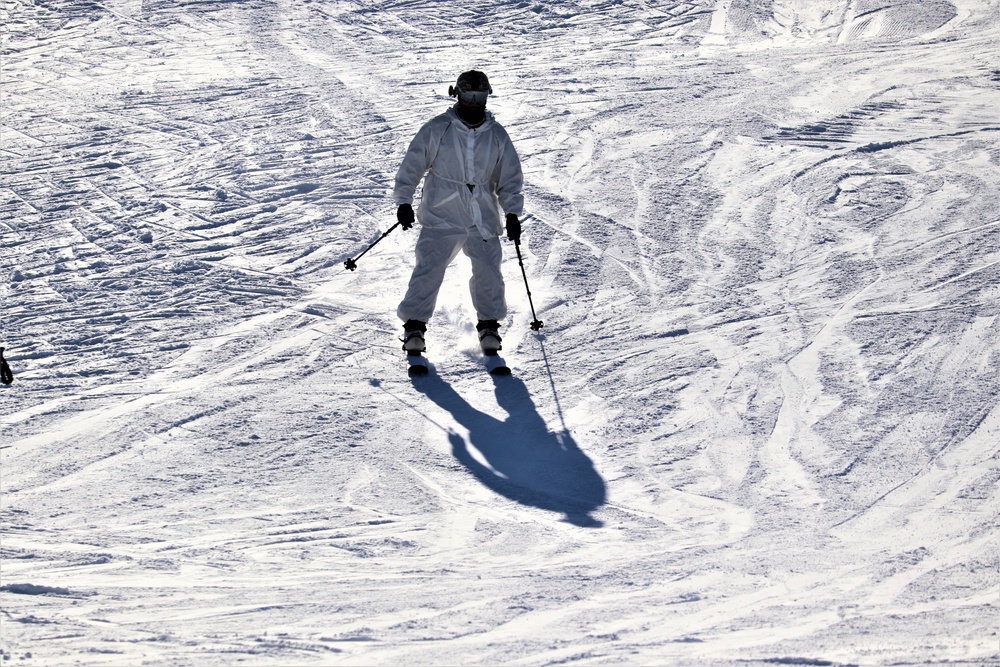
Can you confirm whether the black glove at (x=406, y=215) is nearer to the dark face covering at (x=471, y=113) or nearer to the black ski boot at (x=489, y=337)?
the dark face covering at (x=471, y=113)

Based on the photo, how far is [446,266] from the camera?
7414 mm

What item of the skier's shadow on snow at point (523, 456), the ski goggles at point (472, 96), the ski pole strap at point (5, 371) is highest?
the ski goggles at point (472, 96)

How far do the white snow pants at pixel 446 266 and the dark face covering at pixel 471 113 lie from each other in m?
0.63

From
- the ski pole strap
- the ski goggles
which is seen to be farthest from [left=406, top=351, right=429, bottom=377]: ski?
the ski pole strap

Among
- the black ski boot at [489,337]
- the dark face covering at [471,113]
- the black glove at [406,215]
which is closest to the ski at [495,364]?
the black ski boot at [489,337]

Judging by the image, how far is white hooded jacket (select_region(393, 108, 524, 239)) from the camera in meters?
7.17

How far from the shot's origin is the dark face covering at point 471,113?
703 centimetres

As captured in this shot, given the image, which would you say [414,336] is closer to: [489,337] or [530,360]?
[489,337]

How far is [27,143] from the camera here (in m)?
11.1

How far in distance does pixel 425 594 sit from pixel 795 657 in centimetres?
153

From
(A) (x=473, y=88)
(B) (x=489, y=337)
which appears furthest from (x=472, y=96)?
(B) (x=489, y=337)

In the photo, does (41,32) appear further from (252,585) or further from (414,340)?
(252,585)

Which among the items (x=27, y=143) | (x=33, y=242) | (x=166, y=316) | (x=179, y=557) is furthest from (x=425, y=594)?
(x=27, y=143)

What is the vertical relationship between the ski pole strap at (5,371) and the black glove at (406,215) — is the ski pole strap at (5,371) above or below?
below
